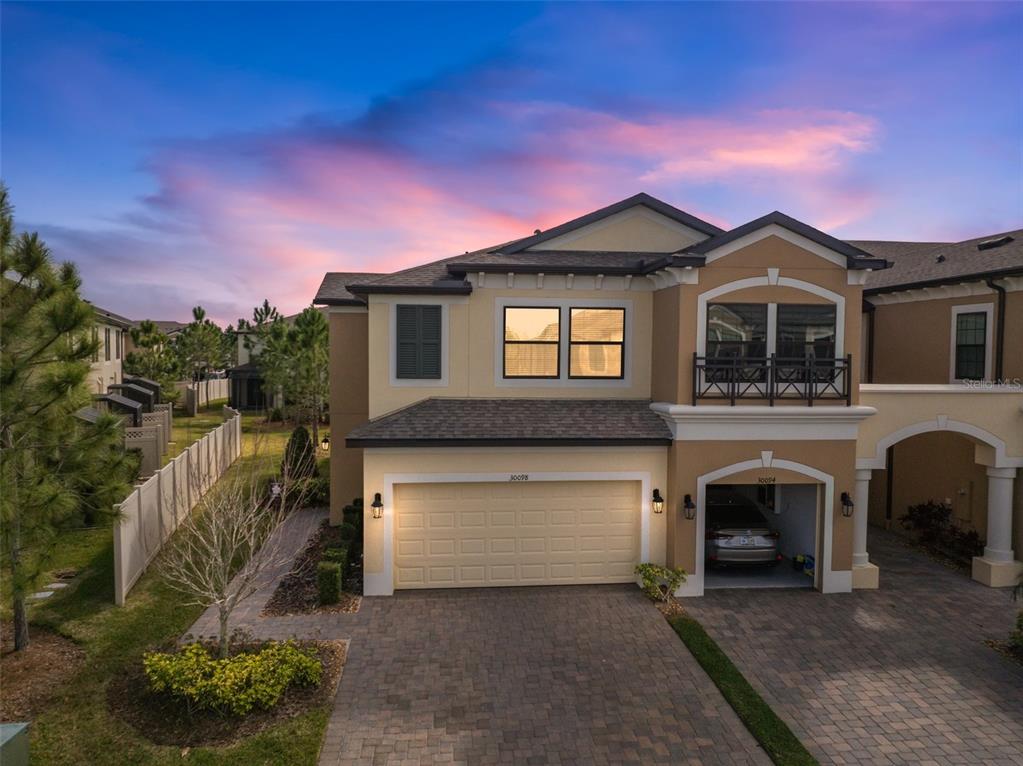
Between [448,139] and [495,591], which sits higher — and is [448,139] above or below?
above

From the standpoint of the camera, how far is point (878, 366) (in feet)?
56.1

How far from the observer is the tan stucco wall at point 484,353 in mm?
13234

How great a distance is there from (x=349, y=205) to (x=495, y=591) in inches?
524

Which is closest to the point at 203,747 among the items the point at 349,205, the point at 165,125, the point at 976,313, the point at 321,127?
the point at 165,125

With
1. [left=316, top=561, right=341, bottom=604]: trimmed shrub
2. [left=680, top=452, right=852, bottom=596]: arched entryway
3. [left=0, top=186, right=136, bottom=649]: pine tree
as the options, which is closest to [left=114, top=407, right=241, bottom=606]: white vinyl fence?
[left=0, top=186, right=136, bottom=649]: pine tree

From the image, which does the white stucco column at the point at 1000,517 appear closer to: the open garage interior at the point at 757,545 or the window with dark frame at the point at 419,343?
the open garage interior at the point at 757,545

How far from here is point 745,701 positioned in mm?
7879

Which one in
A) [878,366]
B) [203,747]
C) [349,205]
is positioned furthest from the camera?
[349,205]

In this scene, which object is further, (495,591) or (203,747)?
(495,591)

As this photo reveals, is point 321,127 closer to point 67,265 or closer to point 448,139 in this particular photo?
point 448,139

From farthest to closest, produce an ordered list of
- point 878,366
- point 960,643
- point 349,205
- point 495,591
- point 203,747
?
point 349,205
point 878,366
point 495,591
point 960,643
point 203,747

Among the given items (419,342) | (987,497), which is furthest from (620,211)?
(987,497)

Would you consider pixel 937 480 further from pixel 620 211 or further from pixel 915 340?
pixel 620 211

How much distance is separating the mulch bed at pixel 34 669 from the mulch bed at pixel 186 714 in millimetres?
803
